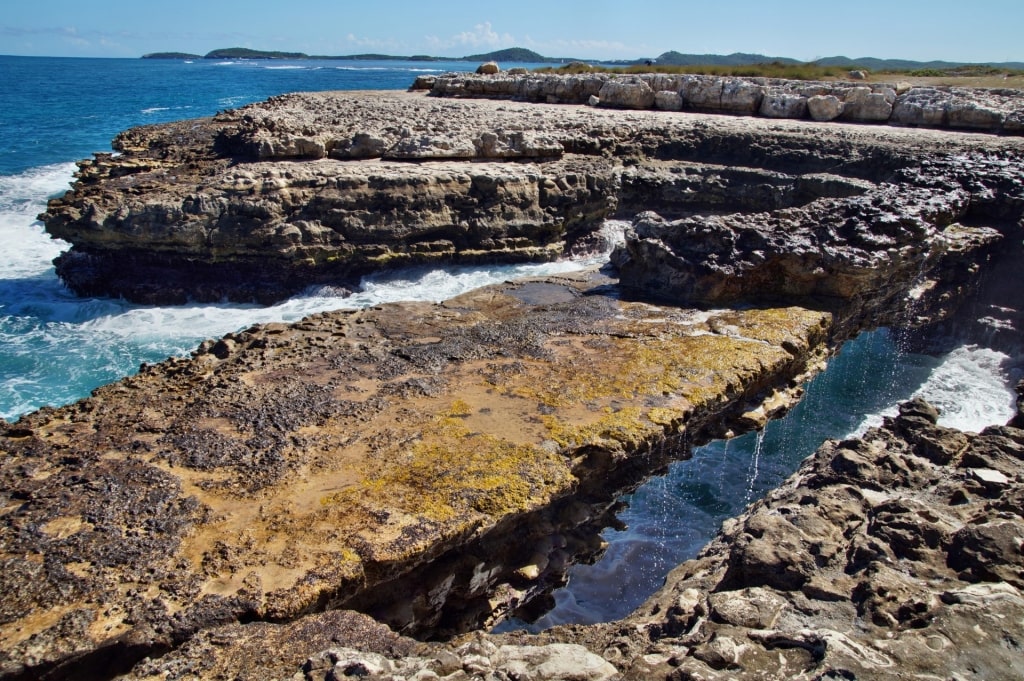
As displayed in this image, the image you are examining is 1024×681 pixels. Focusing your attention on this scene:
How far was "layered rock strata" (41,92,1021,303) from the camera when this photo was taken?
17.0 m

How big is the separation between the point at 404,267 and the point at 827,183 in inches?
505

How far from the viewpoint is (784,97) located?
2927cm

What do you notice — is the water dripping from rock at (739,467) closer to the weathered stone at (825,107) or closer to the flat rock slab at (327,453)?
the flat rock slab at (327,453)

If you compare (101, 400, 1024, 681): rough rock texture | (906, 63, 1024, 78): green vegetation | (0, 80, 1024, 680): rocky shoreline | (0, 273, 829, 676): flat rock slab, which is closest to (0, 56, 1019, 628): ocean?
(0, 80, 1024, 680): rocky shoreline

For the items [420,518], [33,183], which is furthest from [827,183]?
[33,183]

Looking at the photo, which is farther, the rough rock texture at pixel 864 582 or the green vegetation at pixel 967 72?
the green vegetation at pixel 967 72

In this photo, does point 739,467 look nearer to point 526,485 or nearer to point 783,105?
point 526,485

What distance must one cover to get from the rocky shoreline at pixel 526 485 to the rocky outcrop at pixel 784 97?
37.1ft

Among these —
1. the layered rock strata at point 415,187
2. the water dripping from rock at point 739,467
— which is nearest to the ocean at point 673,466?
the water dripping from rock at point 739,467

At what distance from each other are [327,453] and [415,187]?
1272 cm

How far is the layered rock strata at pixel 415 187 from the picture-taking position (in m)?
17.0

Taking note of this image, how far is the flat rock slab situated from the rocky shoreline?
3 centimetres

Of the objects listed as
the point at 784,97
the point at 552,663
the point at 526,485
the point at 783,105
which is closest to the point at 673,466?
the point at 526,485

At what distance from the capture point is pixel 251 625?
16.6ft
